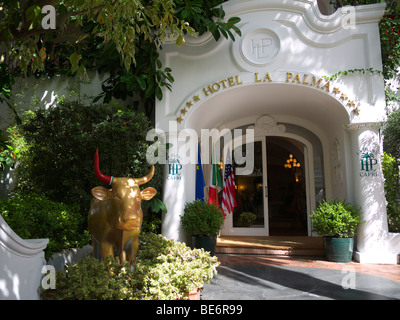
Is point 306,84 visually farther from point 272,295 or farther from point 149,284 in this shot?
point 149,284

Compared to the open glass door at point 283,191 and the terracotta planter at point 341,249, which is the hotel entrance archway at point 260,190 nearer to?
the open glass door at point 283,191

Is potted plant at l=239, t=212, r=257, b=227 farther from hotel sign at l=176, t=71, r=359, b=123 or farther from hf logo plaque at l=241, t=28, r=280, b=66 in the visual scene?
hf logo plaque at l=241, t=28, r=280, b=66

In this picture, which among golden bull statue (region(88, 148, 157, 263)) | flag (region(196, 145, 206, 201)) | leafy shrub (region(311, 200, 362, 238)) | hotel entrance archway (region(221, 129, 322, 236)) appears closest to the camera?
golden bull statue (region(88, 148, 157, 263))

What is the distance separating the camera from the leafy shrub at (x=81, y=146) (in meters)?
5.59

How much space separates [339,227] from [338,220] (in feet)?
0.40

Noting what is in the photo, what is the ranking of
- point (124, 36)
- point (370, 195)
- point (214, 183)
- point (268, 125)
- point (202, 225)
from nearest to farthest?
1. point (124, 36)
2. point (370, 195)
3. point (202, 225)
4. point (214, 183)
5. point (268, 125)

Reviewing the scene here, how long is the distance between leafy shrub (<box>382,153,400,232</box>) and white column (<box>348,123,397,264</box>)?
1.18ft

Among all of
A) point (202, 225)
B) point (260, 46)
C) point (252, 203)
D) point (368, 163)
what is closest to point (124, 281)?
point (202, 225)

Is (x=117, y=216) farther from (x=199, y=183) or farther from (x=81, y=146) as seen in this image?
(x=199, y=183)

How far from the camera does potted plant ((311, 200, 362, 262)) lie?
579 cm

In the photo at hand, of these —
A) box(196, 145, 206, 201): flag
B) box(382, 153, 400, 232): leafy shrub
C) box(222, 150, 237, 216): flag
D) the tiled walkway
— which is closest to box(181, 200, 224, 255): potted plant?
the tiled walkway

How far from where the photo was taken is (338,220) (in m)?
5.78

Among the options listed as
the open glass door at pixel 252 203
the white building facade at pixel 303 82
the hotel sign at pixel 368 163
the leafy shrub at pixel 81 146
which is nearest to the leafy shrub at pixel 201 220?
the white building facade at pixel 303 82
